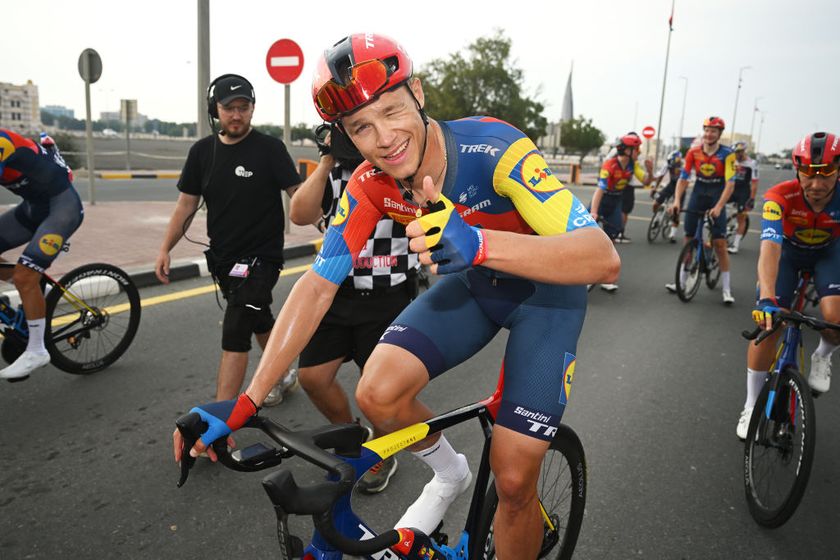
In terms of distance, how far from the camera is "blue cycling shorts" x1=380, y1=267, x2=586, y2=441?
205cm

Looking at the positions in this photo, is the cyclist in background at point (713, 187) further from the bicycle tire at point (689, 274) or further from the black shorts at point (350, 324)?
the black shorts at point (350, 324)

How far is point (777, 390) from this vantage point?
321 centimetres

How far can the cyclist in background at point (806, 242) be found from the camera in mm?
3576

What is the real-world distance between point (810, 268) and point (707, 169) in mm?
4635

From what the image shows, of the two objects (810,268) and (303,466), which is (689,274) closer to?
(810,268)

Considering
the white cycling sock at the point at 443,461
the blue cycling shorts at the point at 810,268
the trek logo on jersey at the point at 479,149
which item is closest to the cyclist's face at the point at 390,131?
the trek logo on jersey at the point at 479,149

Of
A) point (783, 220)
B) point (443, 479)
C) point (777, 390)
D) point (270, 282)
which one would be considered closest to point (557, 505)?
point (443, 479)

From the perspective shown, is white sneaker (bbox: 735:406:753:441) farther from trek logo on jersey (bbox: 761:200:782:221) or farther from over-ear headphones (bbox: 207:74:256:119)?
over-ear headphones (bbox: 207:74:256:119)

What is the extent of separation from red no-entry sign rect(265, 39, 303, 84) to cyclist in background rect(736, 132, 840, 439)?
24.6 feet

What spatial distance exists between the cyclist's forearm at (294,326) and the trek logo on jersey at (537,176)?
2.59 feet

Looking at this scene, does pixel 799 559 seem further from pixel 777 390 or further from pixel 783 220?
pixel 783 220

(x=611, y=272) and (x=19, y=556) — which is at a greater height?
(x=611, y=272)

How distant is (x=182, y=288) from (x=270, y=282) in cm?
368

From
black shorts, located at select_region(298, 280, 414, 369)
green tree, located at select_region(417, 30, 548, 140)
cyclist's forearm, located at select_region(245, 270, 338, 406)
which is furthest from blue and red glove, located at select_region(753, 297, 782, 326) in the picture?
green tree, located at select_region(417, 30, 548, 140)
